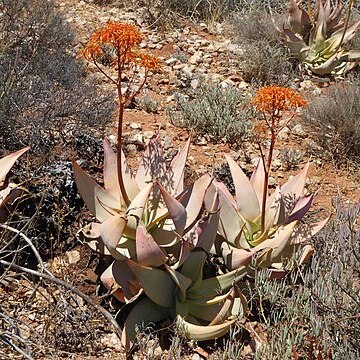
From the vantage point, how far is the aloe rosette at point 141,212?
2.88 meters

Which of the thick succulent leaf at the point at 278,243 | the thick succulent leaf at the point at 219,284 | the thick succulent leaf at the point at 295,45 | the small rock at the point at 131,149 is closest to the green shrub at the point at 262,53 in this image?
the thick succulent leaf at the point at 295,45

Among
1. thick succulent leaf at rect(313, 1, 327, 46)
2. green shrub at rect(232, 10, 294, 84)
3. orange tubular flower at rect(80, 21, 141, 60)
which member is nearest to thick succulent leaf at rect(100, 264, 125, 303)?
orange tubular flower at rect(80, 21, 141, 60)

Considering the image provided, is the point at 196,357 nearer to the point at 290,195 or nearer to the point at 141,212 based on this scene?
the point at 141,212

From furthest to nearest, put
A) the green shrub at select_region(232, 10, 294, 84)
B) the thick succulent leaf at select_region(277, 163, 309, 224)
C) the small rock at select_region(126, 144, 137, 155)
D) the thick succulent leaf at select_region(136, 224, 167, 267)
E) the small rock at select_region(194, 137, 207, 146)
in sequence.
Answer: the green shrub at select_region(232, 10, 294, 84) → the small rock at select_region(194, 137, 207, 146) → the small rock at select_region(126, 144, 137, 155) → the thick succulent leaf at select_region(277, 163, 309, 224) → the thick succulent leaf at select_region(136, 224, 167, 267)

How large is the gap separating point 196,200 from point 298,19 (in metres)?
4.33

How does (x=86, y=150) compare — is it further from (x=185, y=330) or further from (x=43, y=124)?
(x=185, y=330)

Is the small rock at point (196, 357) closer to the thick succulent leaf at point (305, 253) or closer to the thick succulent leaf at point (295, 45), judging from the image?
the thick succulent leaf at point (305, 253)

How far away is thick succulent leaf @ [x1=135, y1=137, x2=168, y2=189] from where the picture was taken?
329 centimetres

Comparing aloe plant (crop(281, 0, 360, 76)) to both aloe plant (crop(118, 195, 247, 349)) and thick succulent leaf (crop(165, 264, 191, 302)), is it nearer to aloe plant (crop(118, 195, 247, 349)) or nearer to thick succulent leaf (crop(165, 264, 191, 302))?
aloe plant (crop(118, 195, 247, 349))

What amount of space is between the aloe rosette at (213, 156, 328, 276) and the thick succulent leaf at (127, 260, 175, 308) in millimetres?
381

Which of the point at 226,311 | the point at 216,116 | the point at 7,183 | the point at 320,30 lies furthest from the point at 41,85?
the point at 320,30

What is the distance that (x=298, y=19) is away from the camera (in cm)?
681

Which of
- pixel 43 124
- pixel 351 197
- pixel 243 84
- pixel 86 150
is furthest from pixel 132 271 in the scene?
pixel 243 84

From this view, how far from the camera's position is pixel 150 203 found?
3127 mm
